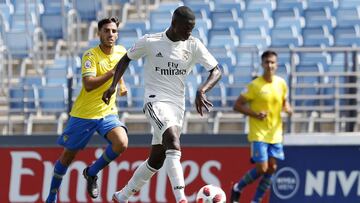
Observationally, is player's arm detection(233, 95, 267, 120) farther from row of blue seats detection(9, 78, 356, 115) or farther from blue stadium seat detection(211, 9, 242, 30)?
blue stadium seat detection(211, 9, 242, 30)

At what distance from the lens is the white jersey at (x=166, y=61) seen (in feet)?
40.0

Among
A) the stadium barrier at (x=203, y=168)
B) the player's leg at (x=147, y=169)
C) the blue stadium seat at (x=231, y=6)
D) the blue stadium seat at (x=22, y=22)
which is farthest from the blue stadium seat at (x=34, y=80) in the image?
the player's leg at (x=147, y=169)

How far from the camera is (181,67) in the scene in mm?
12266

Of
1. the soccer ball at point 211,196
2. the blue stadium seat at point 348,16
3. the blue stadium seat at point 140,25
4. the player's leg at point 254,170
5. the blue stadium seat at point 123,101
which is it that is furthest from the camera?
the blue stadium seat at point 140,25

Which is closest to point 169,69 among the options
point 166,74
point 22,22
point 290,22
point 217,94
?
point 166,74

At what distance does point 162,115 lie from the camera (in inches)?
476

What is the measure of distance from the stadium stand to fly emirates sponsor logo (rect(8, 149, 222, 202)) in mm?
646

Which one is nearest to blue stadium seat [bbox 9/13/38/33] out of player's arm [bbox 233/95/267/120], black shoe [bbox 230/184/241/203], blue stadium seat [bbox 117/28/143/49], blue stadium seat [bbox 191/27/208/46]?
blue stadium seat [bbox 117/28/143/49]

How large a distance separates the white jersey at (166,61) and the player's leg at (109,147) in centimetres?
134

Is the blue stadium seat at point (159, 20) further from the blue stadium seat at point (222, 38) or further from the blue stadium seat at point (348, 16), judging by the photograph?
the blue stadium seat at point (348, 16)

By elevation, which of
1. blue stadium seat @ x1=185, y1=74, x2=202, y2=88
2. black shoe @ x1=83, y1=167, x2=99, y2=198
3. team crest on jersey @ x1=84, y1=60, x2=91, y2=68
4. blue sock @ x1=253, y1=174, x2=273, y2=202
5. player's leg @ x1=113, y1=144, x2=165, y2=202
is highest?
team crest on jersey @ x1=84, y1=60, x2=91, y2=68

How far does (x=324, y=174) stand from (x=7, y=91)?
5.18 metres

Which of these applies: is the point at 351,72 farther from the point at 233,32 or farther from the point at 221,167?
the point at 233,32

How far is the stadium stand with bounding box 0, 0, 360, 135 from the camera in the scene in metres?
17.5
